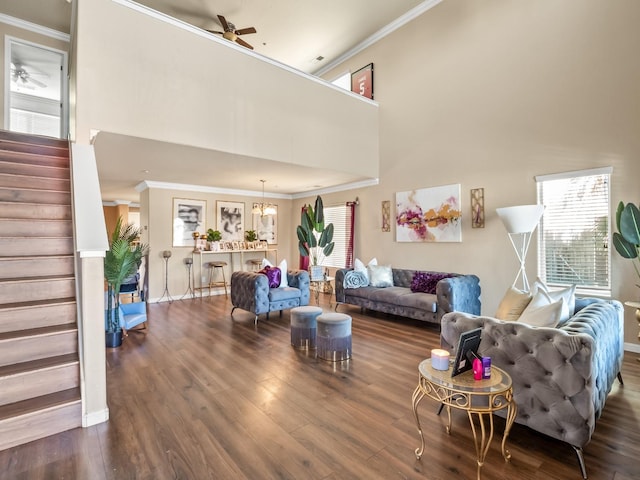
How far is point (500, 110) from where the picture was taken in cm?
509

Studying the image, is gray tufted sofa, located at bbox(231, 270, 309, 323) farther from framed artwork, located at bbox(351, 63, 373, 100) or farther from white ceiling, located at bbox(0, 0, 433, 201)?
framed artwork, located at bbox(351, 63, 373, 100)

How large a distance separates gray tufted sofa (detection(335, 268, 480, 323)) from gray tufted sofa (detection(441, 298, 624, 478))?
2.34 metres

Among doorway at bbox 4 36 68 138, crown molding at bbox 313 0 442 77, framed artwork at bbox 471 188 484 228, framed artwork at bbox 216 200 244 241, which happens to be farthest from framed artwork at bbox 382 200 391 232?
doorway at bbox 4 36 68 138

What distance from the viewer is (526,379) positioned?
2.09 m

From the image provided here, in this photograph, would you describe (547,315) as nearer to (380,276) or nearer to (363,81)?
(380,276)

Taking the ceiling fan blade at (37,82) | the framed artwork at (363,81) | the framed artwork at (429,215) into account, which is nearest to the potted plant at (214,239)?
the framed artwork at (429,215)

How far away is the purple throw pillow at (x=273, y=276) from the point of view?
5.51 meters

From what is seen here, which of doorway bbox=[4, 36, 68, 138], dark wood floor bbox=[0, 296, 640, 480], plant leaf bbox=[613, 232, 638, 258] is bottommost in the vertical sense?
dark wood floor bbox=[0, 296, 640, 480]

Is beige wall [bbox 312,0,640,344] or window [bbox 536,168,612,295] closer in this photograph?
beige wall [bbox 312,0,640,344]

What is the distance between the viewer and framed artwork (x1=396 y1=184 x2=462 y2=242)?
5.62 m

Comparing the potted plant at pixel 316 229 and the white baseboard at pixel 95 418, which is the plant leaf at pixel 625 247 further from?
the white baseboard at pixel 95 418

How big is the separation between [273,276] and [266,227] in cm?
370

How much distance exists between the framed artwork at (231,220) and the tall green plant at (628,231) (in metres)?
7.30

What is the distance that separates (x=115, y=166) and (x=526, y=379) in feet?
21.4
